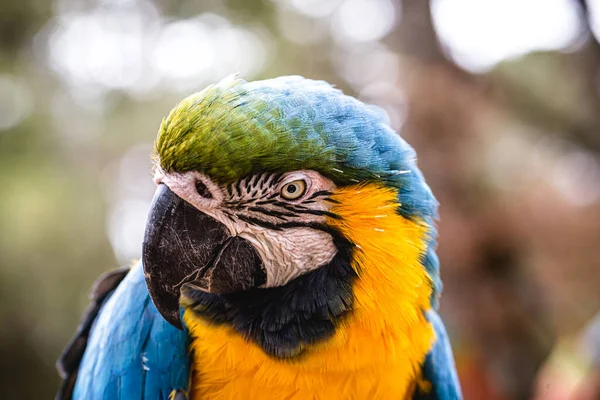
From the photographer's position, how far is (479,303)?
408 cm

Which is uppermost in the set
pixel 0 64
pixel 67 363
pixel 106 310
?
pixel 0 64

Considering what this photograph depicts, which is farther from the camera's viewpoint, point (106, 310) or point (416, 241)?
point (106, 310)

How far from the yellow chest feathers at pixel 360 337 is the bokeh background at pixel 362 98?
242 cm

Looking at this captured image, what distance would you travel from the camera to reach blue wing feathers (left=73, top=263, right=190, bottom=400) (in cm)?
151

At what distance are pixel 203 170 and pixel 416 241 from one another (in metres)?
0.60

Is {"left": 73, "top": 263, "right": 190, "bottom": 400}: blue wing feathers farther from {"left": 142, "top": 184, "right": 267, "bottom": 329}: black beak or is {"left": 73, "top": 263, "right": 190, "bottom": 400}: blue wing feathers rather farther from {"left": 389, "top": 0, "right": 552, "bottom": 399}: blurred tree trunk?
{"left": 389, "top": 0, "right": 552, "bottom": 399}: blurred tree trunk

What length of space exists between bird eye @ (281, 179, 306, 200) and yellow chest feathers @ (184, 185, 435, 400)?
92 mm

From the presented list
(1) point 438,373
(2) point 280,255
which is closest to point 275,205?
(2) point 280,255

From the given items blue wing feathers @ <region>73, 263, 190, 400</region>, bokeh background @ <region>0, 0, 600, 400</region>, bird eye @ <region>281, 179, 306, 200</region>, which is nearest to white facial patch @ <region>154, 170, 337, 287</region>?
bird eye @ <region>281, 179, 306, 200</region>

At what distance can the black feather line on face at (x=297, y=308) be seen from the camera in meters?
1.36

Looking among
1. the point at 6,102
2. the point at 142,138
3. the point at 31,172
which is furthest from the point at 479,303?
the point at 6,102

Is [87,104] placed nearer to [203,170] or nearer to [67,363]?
[67,363]

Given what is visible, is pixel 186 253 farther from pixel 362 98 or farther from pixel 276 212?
pixel 362 98

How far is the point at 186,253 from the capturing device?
1246 mm
